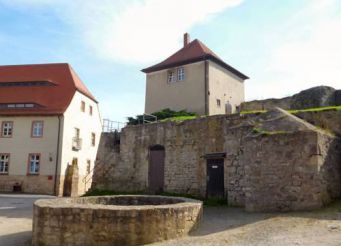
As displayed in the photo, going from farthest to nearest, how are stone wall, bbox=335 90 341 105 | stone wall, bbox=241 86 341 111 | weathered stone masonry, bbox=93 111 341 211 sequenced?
stone wall, bbox=335 90 341 105 < stone wall, bbox=241 86 341 111 < weathered stone masonry, bbox=93 111 341 211

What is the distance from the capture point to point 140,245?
8.31 meters

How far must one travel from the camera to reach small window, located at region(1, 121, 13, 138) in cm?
2644

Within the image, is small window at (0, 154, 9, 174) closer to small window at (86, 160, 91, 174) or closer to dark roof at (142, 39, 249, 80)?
small window at (86, 160, 91, 174)

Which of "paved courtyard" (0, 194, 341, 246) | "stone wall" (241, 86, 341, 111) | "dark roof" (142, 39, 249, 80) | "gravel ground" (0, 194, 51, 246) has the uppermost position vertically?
"dark roof" (142, 39, 249, 80)

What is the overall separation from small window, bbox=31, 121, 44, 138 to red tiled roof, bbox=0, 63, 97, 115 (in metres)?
0.74

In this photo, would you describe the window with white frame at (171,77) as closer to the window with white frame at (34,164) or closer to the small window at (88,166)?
the small window at (88,166)

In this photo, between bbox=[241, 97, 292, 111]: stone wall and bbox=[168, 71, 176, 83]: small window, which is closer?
bbox=[241, 97, 292, 111]: stone wall

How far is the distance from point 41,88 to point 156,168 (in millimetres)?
13938

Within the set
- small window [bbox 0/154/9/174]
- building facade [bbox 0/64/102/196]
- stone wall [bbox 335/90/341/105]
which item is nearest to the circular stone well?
stone wall [bbox 335/90/341/105]

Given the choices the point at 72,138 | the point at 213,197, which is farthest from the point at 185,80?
the point at 213,197

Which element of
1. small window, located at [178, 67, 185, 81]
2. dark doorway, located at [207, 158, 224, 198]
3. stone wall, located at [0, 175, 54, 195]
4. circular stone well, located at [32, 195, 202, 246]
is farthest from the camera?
small window, located at [178, 67, 185, 81]

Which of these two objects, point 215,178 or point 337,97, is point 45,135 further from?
point 337,97

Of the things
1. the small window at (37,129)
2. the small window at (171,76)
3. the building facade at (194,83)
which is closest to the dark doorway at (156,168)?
the building facade at (194,83)

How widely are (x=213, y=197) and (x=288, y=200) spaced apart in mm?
5746
